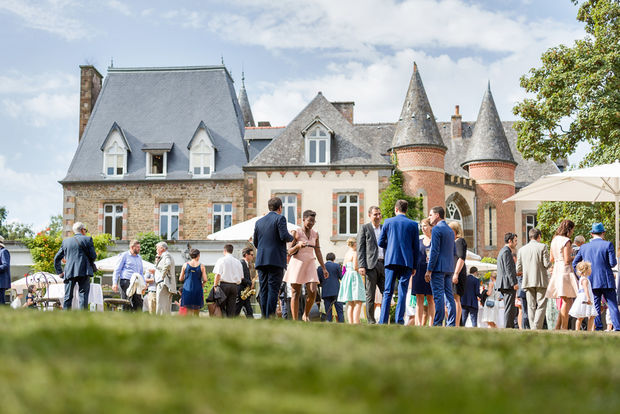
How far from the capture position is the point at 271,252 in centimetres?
979

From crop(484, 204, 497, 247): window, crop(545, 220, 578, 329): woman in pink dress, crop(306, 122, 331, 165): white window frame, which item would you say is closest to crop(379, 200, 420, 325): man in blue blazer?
crop(545, 220, 578, 329): woman in pink dress

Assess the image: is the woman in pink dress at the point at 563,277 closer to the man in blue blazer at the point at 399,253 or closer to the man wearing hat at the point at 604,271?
the man wearing hat at the point at 604,271

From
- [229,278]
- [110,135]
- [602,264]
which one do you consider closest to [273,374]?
[602,264]

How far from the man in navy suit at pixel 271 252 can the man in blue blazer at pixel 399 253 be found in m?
1.32

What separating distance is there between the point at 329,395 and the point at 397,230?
705cm

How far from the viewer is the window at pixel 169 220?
108ft

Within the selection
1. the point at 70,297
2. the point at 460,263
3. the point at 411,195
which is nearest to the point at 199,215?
the point at 411,195

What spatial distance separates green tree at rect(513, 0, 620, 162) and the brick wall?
1388 cm

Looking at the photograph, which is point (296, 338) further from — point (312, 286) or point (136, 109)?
point (136, 109)

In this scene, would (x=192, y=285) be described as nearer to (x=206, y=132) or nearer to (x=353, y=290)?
(x=353, y=290)

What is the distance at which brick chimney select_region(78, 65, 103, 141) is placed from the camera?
36500mm

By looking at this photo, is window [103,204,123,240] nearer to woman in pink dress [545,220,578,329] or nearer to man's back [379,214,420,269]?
woman in pink dress [545,220,578,329]

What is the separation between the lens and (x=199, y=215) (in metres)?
32.8

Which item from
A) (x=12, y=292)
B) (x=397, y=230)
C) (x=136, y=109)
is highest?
(x=136, y=109)
